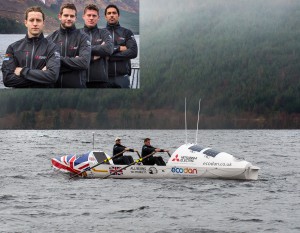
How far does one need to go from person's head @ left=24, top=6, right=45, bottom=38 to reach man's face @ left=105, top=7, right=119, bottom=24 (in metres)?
7.24

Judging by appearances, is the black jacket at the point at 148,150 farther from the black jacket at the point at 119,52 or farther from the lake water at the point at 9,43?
the lake water at the point at 9,43

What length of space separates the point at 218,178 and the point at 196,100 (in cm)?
14604

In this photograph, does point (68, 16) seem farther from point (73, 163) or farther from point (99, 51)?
point (73, 163)

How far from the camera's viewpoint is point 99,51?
249 feet

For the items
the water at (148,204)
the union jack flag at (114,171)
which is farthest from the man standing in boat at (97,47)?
the union jack flag at (114,171)

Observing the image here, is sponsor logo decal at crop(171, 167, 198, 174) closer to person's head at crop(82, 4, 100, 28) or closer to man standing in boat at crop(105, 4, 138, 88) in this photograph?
person's head at crop(82, 4, 100, 28)

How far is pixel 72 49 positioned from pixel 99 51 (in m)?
2.43

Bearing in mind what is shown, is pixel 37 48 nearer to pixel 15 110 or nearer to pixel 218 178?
pixel 218 178

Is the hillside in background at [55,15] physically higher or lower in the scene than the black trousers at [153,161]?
higher

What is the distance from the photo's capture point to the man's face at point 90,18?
76.2 metres

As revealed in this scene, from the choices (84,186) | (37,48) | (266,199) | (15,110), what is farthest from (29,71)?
(15,110)

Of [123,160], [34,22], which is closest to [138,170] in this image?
[123,160]

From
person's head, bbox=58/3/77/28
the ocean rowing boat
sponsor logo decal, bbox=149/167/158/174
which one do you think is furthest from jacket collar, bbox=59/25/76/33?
sponsor logo decal, bbox=149/167/158/174

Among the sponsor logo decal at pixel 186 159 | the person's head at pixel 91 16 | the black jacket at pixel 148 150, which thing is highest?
the person's head at pixel 91 16
